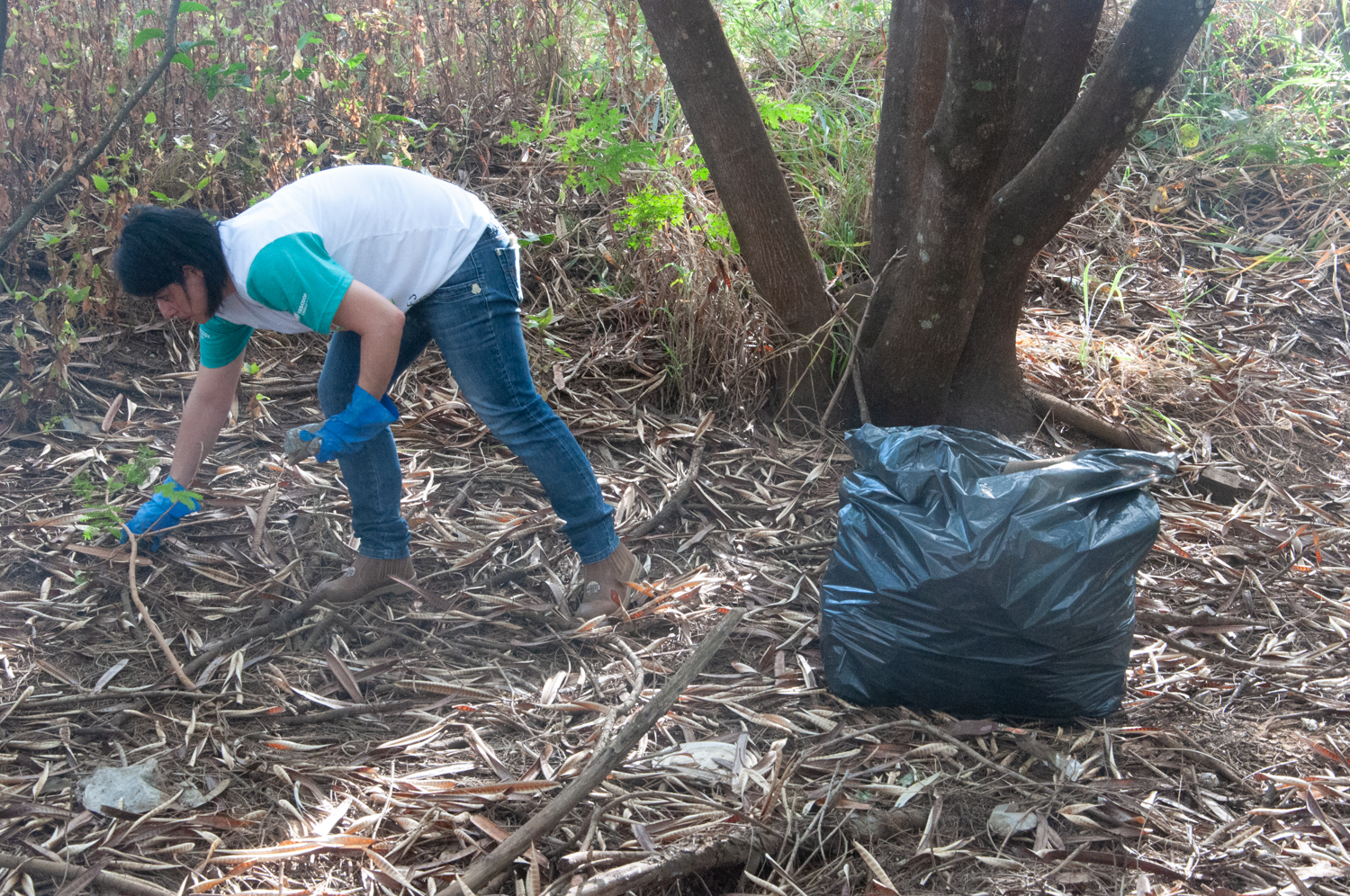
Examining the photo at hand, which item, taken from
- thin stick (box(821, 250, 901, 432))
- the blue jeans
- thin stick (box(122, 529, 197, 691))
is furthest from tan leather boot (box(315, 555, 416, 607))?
thin stick (box(821, 250, 901, 432))

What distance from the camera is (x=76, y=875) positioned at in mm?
1627

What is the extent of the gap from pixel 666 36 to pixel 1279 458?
8.69 ft

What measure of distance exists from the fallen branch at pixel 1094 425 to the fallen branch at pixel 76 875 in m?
2.96

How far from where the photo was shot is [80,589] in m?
2.47

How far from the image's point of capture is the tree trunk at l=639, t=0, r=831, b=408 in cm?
292

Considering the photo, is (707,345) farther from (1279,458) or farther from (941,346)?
(1279,458)

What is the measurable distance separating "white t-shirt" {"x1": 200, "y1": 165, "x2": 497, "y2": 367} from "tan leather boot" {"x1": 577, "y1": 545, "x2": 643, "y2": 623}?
2.81ft

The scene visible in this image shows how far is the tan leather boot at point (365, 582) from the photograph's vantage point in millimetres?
2508

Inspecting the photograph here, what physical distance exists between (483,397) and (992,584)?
1268 millimetres

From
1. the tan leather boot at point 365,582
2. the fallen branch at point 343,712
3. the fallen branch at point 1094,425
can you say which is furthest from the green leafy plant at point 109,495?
the fallen branch at point 1094,425

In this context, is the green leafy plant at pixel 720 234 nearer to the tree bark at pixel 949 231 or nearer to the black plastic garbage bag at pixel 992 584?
the tree bark at pixel 949 231

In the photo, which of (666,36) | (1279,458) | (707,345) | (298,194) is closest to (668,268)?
(707,345)

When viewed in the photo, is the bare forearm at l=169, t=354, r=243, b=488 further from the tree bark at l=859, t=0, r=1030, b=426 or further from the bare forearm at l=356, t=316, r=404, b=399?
the tree bark at l=859, t=0, r=1030, b=426

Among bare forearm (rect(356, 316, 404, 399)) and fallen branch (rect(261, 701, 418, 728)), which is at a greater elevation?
bare forearm (rect(356, 316, 404, 399))
